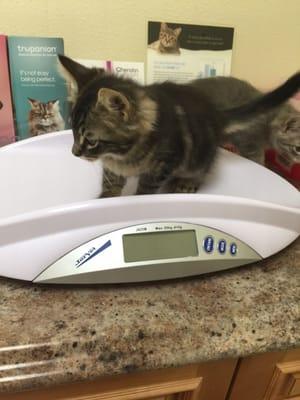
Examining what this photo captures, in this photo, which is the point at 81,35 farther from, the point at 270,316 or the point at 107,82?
the point at 270,316

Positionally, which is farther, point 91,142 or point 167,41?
point 167,41

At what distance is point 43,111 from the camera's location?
0.76m

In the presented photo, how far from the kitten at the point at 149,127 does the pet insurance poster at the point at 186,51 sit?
0.35 ft

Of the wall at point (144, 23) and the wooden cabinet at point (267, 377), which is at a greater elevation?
the wall at point (144, 23)

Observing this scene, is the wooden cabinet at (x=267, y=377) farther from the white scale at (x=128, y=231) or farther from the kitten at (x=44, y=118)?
the kitten at (x=44, y=118)

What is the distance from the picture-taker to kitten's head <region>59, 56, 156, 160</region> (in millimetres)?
515

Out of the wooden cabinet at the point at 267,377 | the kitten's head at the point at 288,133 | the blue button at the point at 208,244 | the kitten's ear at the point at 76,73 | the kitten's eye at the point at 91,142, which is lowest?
the wooden cabinet at the point at 267,377

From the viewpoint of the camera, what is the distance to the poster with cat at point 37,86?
0.70m

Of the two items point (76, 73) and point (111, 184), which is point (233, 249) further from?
point (76, 73)

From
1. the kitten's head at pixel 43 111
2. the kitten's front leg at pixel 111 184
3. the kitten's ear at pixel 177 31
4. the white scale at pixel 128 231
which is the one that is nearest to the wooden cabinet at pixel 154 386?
the white scale at pixel 128 231

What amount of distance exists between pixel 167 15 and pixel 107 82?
31cm

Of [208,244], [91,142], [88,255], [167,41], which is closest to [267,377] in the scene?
[208,244]

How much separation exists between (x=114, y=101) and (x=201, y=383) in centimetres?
41

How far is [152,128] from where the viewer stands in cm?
58
